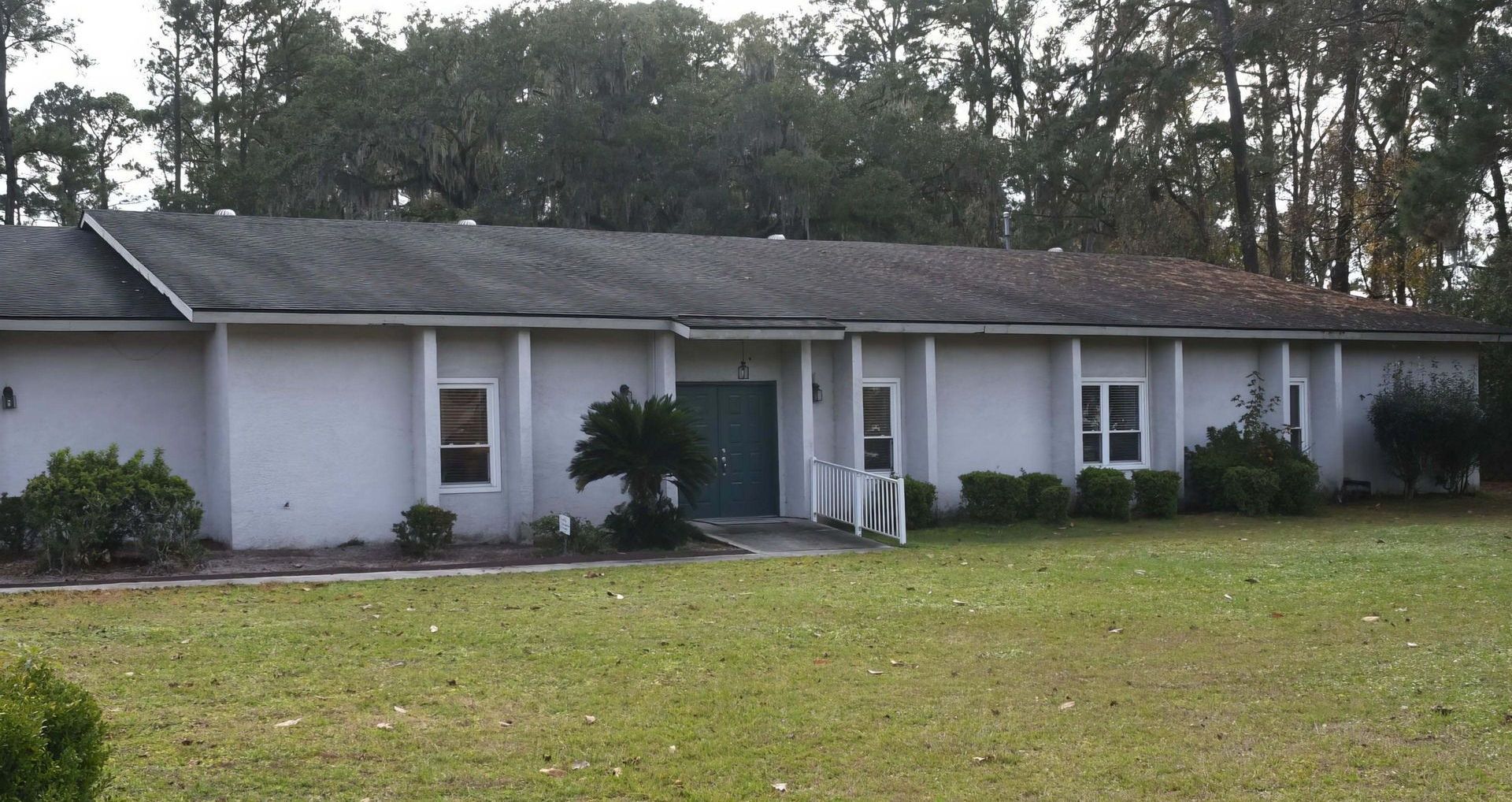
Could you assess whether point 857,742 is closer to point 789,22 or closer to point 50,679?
point 50,679

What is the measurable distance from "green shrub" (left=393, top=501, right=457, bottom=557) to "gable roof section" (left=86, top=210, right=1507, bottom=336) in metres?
2.32

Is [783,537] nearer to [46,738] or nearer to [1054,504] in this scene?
[1054,504]

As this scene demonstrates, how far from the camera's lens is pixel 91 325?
14953mm

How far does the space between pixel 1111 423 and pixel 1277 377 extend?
305 cm

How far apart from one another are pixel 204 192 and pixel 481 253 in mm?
20504

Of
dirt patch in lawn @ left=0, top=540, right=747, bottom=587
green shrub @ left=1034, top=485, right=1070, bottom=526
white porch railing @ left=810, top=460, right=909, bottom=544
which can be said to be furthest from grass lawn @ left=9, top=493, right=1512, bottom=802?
green shrub @ left=1034, top=485, right=1070, bottom=526

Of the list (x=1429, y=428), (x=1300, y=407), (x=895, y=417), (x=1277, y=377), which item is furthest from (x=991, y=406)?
(x=1429, y=428)

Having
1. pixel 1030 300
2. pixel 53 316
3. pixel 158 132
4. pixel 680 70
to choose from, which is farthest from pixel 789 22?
pixel 53 316

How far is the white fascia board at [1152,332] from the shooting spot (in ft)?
59.4

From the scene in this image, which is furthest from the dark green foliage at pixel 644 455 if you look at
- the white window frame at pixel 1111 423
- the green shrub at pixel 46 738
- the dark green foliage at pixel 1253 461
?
the green shrub at pixel 46 738

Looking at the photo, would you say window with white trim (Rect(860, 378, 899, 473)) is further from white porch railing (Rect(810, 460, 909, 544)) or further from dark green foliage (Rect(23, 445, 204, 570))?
dark green foliage (Rect(23, 445, 204, 570))

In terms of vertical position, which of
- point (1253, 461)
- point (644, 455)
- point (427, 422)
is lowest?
point (1253, 461)

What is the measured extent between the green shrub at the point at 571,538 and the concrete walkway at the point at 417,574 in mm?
783

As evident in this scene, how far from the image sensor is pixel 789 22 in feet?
157
